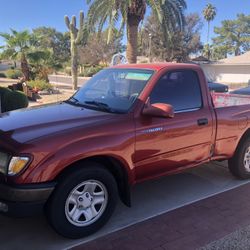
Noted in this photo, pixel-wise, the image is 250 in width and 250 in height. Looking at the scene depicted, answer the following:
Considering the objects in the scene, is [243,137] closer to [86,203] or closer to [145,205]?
[145,205]

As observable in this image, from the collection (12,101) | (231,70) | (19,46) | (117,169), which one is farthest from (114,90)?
(231,70)

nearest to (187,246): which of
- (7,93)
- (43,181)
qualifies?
(43,181)

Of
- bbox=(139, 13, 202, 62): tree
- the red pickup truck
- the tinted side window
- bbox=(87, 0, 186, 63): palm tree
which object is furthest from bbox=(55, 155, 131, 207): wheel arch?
bbox=(139, 13, 202, 62): tree

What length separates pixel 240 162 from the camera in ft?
17.6

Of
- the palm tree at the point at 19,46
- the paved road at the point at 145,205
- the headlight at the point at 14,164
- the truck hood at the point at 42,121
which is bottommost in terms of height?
the paved road at the point at 145,205

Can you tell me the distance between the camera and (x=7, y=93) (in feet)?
38.8

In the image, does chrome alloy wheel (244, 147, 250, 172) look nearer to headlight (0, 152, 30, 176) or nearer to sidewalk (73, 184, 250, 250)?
sidewalk (73, 184, 250, 250)

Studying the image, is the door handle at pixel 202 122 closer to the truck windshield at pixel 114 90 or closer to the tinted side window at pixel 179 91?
the tinted side window at pixel 179 91

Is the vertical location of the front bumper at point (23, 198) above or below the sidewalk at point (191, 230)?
above

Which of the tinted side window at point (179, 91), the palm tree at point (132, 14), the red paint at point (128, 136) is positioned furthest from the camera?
the palm tree at point (132, 14)

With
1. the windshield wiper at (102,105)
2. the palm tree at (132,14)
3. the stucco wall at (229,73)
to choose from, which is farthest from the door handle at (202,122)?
the stucco wall at (229,73)

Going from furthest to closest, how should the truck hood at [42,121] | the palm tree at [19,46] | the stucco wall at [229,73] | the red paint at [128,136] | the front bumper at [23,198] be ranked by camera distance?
the stucco wall at [229,73] < the palm tree at [19,46] < the truck hood at [42,121] < the red paint at [128,136] < the front bumper at [23,198]

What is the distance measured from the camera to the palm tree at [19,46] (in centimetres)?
2520

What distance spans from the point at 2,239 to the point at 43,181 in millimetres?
923
